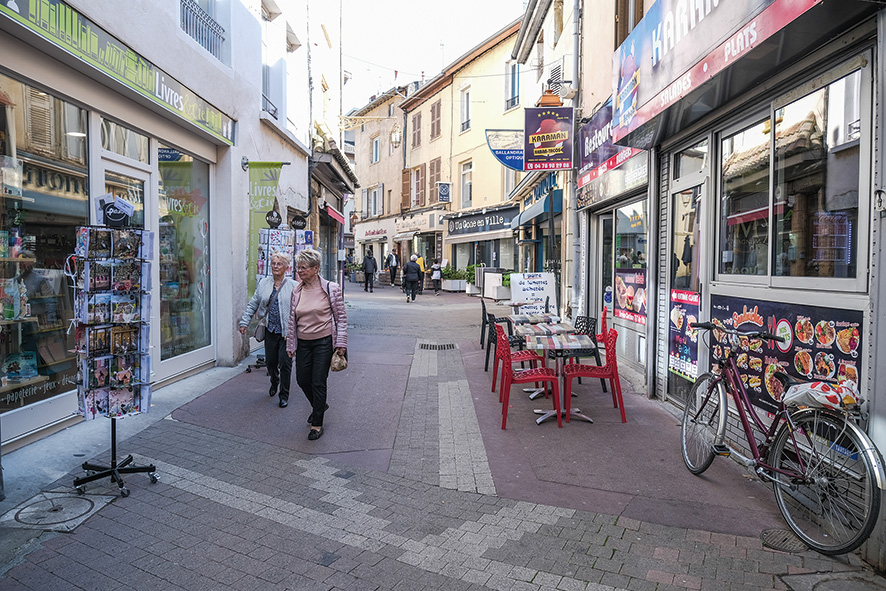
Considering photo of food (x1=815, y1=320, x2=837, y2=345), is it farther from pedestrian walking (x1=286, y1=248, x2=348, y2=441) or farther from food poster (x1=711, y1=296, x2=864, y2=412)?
pedestrian walking (x1=286, y1=248, x2=348, y2=441)

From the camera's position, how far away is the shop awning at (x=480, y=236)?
75.6 ft

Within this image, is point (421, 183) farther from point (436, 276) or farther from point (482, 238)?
point (482, 238)

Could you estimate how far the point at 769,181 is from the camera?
177 inches

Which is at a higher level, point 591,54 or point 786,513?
point 591,54

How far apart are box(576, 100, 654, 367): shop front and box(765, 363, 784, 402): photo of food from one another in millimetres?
2423

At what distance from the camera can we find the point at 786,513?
3.47m

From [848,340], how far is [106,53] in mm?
6071

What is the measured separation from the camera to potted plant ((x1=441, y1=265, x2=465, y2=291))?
84.5 ft

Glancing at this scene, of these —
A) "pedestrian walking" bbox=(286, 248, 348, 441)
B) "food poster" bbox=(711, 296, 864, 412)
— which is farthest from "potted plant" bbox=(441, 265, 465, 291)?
"food poster" bbox=(711, 296, 864, 412)

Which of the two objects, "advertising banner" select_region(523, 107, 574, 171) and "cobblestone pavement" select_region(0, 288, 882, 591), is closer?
"cobblestone pavement" select_region(0, 288, 882, 591)

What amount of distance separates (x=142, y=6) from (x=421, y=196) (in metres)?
25.4

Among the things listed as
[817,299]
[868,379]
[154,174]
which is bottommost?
[868,379]

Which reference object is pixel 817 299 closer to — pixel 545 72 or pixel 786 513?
pixel 786 513

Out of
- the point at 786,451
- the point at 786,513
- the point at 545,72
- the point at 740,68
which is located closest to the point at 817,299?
the point at 786,451
